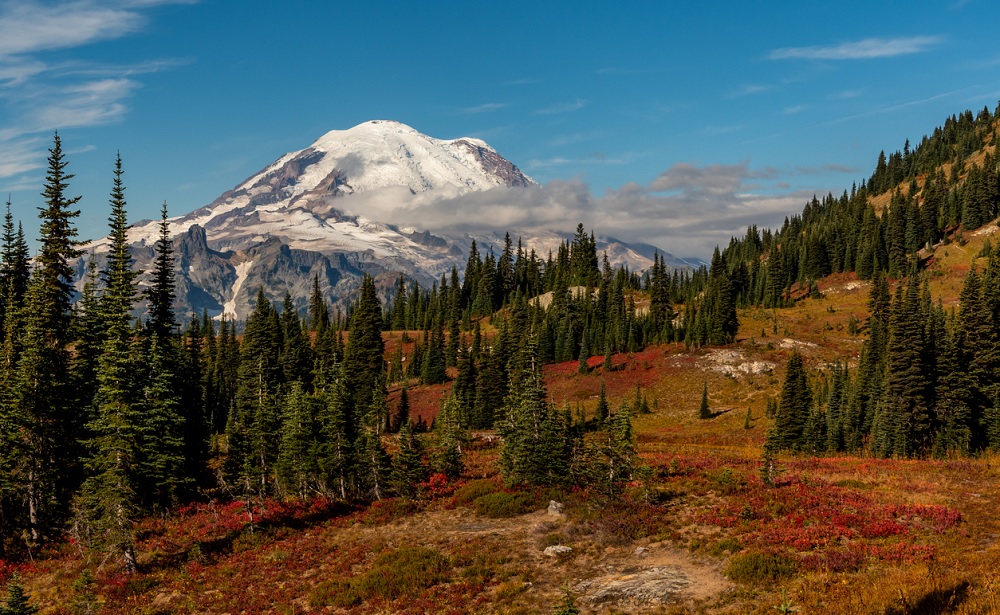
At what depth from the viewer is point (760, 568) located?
20219 mm

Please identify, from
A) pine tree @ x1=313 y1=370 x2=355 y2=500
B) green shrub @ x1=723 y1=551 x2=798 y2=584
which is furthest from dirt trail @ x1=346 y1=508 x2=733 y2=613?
pine tree @ x1=313 y1=370 x2=355 y2=500

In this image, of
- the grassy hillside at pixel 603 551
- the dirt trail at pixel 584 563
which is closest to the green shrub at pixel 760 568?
the grassy hillside at pixel 603 551

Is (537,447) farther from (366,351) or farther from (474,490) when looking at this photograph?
(366,351)

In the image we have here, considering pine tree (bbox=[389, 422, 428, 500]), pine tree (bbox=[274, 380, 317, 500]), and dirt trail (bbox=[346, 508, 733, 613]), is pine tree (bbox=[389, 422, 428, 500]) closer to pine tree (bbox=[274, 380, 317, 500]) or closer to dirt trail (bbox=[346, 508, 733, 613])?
dirt trail (bbox=[346, 508, 733, 613])

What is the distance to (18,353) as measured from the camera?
39.8 meters

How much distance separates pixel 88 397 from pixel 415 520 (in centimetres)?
2427

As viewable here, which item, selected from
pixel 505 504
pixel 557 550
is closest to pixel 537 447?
pixel 505 504

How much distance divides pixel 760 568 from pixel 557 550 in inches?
332

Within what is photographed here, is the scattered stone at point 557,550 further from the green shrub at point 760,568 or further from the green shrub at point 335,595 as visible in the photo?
the green shrub at point 335,595

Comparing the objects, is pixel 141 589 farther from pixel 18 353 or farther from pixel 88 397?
pixel 18 353

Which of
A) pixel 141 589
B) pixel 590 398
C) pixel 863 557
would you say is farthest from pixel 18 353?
pixel 590 398

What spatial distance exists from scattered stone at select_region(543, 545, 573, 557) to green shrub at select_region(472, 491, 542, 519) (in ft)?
23.9

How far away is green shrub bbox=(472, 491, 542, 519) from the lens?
1302 inches

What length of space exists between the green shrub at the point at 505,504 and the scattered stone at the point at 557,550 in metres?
7.28
